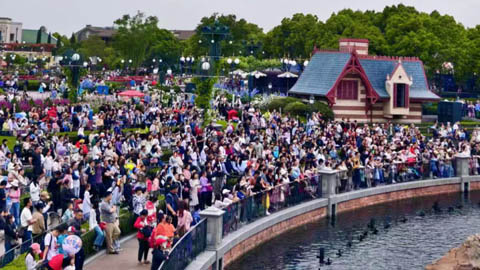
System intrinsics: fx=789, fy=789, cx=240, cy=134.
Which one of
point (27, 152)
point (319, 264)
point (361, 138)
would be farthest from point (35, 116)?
point (319, 264)

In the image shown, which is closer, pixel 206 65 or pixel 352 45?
pixel 206 65

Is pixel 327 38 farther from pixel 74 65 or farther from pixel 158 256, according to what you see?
pixel 158 256

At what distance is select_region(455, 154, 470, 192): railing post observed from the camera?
37156mm

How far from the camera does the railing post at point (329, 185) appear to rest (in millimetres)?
30219

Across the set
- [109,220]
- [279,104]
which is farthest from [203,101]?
[109,220]

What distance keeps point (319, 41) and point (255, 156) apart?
62938 millimetres

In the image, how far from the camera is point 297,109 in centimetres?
4953

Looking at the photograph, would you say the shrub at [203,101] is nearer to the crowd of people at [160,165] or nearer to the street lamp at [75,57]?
the crowd of people at [160,165]

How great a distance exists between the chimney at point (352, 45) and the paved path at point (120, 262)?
3900 centimetres

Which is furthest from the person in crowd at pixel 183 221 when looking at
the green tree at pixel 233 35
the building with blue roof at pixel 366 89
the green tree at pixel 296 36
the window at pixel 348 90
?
the green tree at pixel 233 35

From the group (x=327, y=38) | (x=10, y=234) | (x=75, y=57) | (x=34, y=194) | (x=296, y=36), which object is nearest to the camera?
(x=10, y=234)

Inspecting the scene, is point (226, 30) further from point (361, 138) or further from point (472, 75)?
point (472, 75)

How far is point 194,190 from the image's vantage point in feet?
78.0

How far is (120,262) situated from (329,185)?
12552mm
